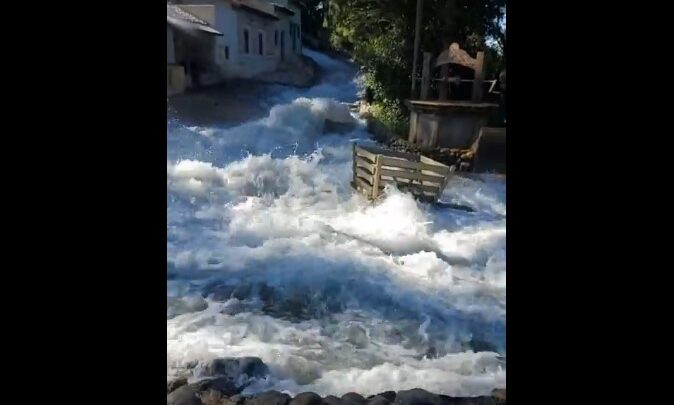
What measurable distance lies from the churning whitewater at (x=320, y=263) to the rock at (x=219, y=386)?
0.04m

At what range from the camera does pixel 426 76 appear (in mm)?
1633

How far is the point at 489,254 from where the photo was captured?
154cm

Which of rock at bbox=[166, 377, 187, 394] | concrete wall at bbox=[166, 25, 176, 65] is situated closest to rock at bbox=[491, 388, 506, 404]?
rock at bbox=[166, 377, 187, 394]

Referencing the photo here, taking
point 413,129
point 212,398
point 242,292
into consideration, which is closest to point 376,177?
point 413,129

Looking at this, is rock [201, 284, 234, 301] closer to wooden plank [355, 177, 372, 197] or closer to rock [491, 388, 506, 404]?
wooden plank [355, 177, 372, 197]

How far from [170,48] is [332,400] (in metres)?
0.86

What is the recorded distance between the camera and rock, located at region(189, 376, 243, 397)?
1428 mm

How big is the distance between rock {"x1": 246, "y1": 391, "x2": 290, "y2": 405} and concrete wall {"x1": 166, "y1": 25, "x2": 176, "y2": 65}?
766mm

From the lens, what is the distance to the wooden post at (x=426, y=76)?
1.63 meters

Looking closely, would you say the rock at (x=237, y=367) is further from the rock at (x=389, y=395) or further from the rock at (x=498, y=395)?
the rock at (x=498, y=395)

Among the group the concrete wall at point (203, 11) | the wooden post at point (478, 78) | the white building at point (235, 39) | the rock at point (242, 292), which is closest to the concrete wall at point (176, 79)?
the white building at point (235, 39)
